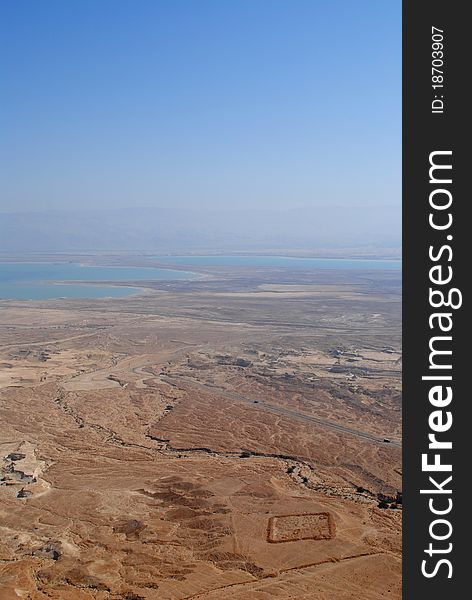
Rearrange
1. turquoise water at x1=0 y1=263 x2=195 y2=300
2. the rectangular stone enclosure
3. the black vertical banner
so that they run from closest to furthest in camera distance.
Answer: the black vertical banner → the rectangular stone enclosure → turquoise water at x1=0 y1=263 x2=195 y2=300

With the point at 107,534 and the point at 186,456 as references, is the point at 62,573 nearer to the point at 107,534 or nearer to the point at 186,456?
the point at 107,534

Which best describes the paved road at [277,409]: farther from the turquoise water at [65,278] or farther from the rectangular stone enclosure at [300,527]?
the turquoise water at [65,278]

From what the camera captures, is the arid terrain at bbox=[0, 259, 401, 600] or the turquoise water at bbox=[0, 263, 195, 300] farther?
the turquoise water at bbox=[0, 263, 195, 300]

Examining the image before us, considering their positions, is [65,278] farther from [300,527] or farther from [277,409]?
[300,527]

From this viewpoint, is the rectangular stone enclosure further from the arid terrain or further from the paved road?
the paved road

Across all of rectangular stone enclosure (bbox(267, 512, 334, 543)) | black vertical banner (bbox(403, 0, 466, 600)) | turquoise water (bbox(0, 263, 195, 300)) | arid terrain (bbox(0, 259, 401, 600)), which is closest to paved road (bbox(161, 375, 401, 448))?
arid terrain (bbox(0, 259, 401, 600))

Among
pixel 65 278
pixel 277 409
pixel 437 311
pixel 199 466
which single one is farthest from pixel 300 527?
pixel 65 278

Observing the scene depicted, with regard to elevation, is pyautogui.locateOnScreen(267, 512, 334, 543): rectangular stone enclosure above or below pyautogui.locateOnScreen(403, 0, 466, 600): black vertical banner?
below
